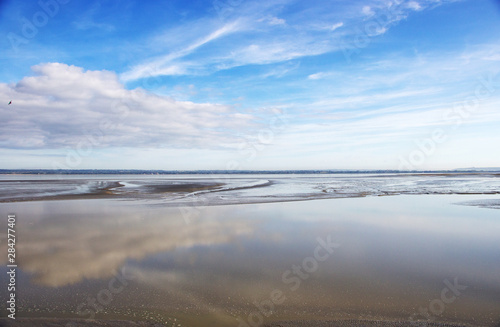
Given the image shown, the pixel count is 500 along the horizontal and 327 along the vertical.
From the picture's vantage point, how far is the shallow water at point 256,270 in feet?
17.9

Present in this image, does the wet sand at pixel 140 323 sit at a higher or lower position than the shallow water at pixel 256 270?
lower

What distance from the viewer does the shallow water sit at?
17.9ft

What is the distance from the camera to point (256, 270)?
24.2 ft

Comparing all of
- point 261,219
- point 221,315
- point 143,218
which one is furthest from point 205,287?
point 143,218

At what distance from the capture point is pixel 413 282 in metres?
6.61

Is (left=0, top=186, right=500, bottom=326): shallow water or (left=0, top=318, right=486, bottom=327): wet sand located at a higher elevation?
(left=0, top=186, right=500, bottom=326): shallow water

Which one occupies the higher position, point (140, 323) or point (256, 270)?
point (256, 270)

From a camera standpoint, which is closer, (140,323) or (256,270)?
(140,323)

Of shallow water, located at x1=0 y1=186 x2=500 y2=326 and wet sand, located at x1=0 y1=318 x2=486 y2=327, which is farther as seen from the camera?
shallow water, located at x1=0 y1=186 x2=500 y2=326

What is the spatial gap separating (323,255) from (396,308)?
10.6 feet

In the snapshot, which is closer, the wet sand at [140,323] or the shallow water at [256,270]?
the wet sand at [140,323]

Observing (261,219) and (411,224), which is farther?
(261,219)

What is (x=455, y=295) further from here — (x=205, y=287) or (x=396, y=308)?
(x=205, y=287)

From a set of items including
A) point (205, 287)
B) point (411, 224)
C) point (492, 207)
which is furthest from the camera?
point (492, 207)
